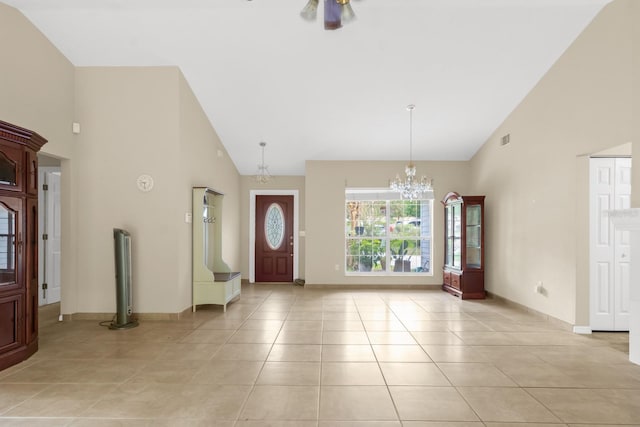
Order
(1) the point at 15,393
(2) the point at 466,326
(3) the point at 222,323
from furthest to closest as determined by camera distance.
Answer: (3) the point at 222,323
(2) the point at 466,326
(1) the point at 15,393

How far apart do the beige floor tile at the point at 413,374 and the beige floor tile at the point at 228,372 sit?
3.75 ft

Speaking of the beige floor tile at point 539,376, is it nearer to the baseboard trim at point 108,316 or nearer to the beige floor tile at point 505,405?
the beige floor tile at point 505,405

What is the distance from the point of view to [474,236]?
6812 millimetres

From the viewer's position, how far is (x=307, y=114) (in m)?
6.07

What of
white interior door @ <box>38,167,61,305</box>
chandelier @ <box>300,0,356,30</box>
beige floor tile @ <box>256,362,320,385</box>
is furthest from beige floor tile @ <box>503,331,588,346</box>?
white interior door @ <box>38,167,61,305</box>

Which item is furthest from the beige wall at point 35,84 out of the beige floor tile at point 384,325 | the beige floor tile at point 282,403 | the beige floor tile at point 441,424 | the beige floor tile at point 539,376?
the beige floor tile at point 539,376

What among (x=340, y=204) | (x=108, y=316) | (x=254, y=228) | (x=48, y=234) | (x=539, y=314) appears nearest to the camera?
(x=108, y=316)

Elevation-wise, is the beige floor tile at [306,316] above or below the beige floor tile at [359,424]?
below

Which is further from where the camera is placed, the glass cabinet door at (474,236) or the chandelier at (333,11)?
the glass cabinet door at (474,236)

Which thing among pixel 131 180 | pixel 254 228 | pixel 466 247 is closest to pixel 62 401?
pixel 131 180

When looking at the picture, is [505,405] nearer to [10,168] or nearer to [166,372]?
[166,372]

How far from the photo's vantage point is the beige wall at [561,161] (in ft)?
12.8

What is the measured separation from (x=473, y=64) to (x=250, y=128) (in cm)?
368

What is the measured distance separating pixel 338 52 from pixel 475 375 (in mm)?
3886
